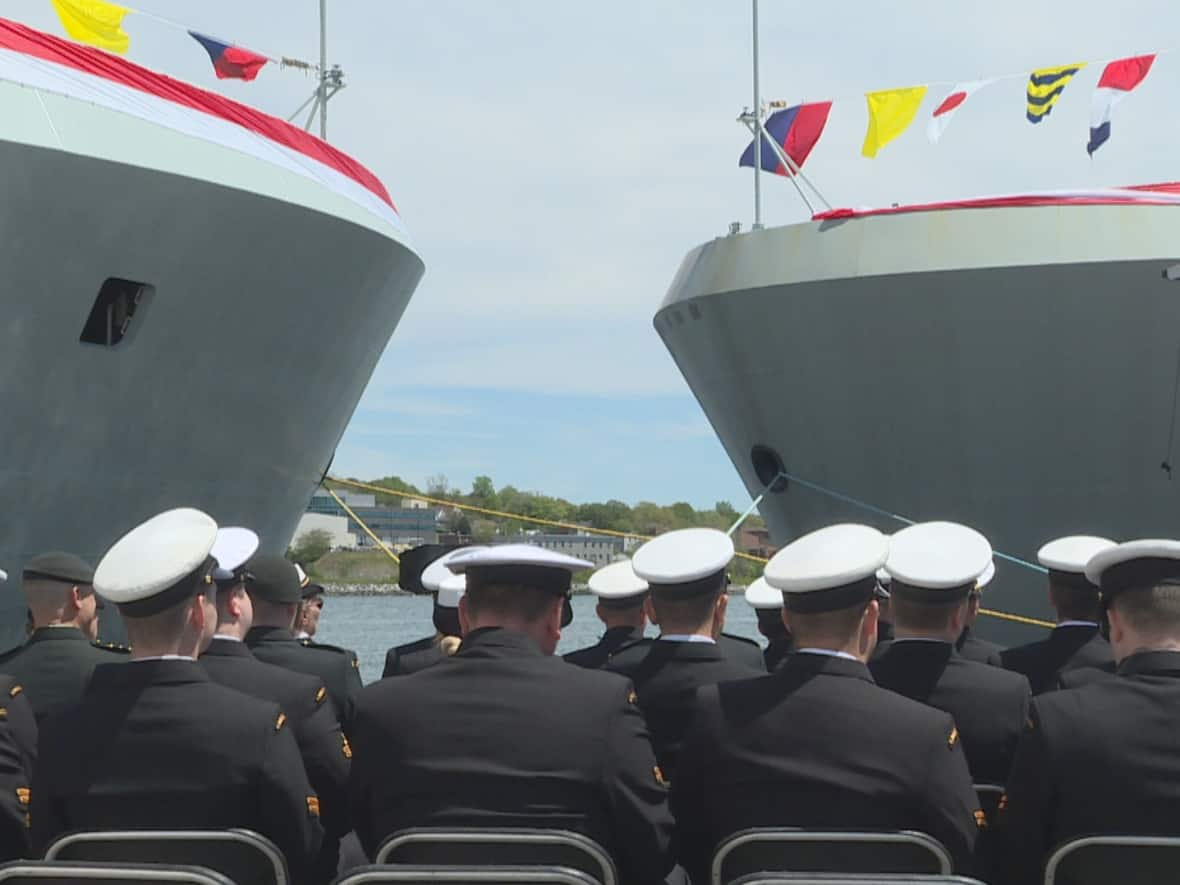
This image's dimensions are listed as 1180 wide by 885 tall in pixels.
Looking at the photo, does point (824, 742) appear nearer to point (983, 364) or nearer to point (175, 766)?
point (175, 766)

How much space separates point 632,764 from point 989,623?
12610 mm

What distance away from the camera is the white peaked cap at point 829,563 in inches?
113

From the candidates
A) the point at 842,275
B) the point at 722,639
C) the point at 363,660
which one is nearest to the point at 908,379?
the point at 842,275

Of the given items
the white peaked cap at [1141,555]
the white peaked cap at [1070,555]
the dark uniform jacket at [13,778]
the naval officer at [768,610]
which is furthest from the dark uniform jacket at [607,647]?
the white peaked cap at [1141,555]

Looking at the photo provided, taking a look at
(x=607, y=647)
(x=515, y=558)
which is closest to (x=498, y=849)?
Result: (x=515, y=558)

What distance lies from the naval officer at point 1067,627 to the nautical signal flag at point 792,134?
1065cm

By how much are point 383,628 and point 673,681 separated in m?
52.6

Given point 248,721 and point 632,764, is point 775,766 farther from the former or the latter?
point 248,721

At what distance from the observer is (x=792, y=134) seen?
51.0ft

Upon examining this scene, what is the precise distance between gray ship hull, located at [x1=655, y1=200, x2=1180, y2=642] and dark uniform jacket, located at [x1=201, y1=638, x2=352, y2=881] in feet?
34.1

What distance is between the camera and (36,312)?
9.94 m

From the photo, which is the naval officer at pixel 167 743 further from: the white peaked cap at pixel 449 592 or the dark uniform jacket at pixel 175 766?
the white peaked cap at pixel 449 592

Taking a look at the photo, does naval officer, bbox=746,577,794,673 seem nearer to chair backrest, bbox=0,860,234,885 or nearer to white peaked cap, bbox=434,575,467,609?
white peaked cap, bbox=434,575,467,609

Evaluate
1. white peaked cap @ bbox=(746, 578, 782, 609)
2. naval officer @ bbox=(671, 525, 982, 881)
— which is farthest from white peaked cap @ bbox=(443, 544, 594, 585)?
white peaked cap @ bbox=(746, 578, 782, 609)
